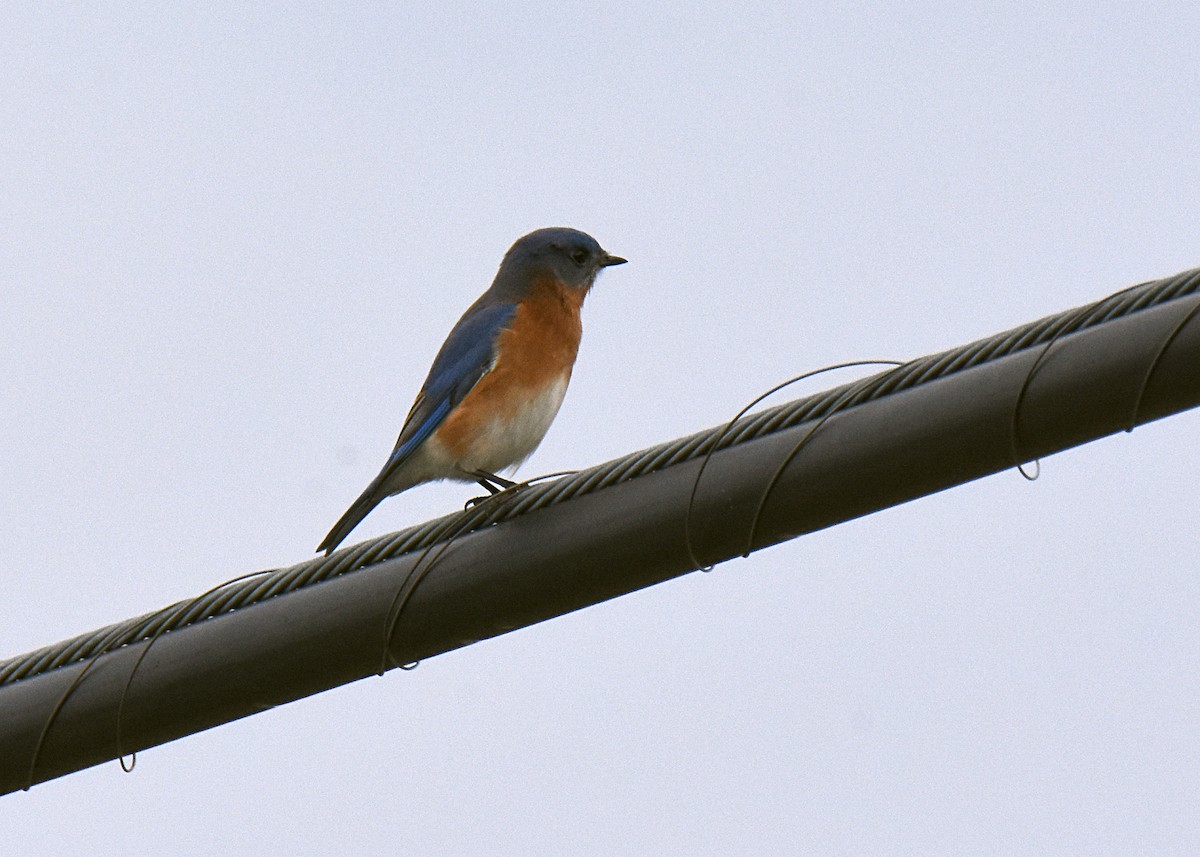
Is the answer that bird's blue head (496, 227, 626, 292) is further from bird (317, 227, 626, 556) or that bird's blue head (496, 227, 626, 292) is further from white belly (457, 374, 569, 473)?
white belly (457, 374, 569, 473)

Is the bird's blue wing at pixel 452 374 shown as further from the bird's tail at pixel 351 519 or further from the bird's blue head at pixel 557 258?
the bird's blue head at pixel 557 258

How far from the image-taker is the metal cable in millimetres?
4637

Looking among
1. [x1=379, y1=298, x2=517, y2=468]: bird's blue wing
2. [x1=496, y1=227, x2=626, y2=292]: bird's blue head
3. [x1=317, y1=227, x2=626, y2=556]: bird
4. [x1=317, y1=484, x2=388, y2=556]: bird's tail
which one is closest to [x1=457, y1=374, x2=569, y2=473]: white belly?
[x1=317, y1=227, x2=626, y2=556]: bird

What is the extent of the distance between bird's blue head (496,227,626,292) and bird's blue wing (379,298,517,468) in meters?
0.53

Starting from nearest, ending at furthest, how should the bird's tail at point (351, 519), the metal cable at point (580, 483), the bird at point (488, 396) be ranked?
the metal cable at point (580, 483), the bird's tail at point (351, 519), the bird at point (488, 396)

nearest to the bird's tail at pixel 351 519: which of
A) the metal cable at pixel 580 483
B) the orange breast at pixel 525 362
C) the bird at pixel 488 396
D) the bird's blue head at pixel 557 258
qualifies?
the bird at pixel 488 396

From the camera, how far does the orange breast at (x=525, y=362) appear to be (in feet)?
26.0

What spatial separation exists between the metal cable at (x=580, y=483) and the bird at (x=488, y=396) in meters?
1.81

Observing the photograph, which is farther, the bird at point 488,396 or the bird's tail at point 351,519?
the bird at point 488,396

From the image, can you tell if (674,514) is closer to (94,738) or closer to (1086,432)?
(1086,432)

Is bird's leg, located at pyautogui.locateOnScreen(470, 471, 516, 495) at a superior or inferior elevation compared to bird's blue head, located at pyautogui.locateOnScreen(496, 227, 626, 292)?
inferior

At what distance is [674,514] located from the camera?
16.6 feet

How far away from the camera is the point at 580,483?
5348 millimetres

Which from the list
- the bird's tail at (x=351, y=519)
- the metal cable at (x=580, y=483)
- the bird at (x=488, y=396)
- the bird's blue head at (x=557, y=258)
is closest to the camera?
the metal cable at (x=580, y=483)
